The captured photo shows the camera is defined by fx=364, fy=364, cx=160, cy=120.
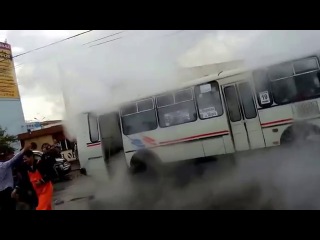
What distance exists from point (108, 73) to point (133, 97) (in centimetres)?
73

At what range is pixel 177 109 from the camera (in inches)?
288

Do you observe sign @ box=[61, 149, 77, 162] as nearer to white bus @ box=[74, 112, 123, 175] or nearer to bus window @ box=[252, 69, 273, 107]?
white bus @ box=[74, 112, 123, 175]

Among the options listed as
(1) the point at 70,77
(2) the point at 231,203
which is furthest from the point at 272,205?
(1) the point at 70,77

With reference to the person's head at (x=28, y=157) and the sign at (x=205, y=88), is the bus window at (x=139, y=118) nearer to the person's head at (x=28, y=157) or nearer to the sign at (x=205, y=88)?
the sign at (x=205, y=88)

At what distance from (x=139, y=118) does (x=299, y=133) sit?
3.22m

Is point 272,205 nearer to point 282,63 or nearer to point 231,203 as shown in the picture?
point 231,203

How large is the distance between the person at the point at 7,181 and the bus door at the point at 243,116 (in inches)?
143

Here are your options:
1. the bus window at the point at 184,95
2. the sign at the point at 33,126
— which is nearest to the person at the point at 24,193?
the sign at the point at 33,126

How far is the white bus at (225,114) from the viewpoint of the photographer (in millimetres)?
6246

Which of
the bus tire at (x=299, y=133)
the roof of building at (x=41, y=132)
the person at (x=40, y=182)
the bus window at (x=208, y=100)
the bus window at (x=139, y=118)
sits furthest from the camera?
the roof of building at (x=41, y=132)

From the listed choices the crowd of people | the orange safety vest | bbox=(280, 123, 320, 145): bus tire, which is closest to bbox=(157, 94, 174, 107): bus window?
bbox=(280, 123, 320, 145): bus tire
